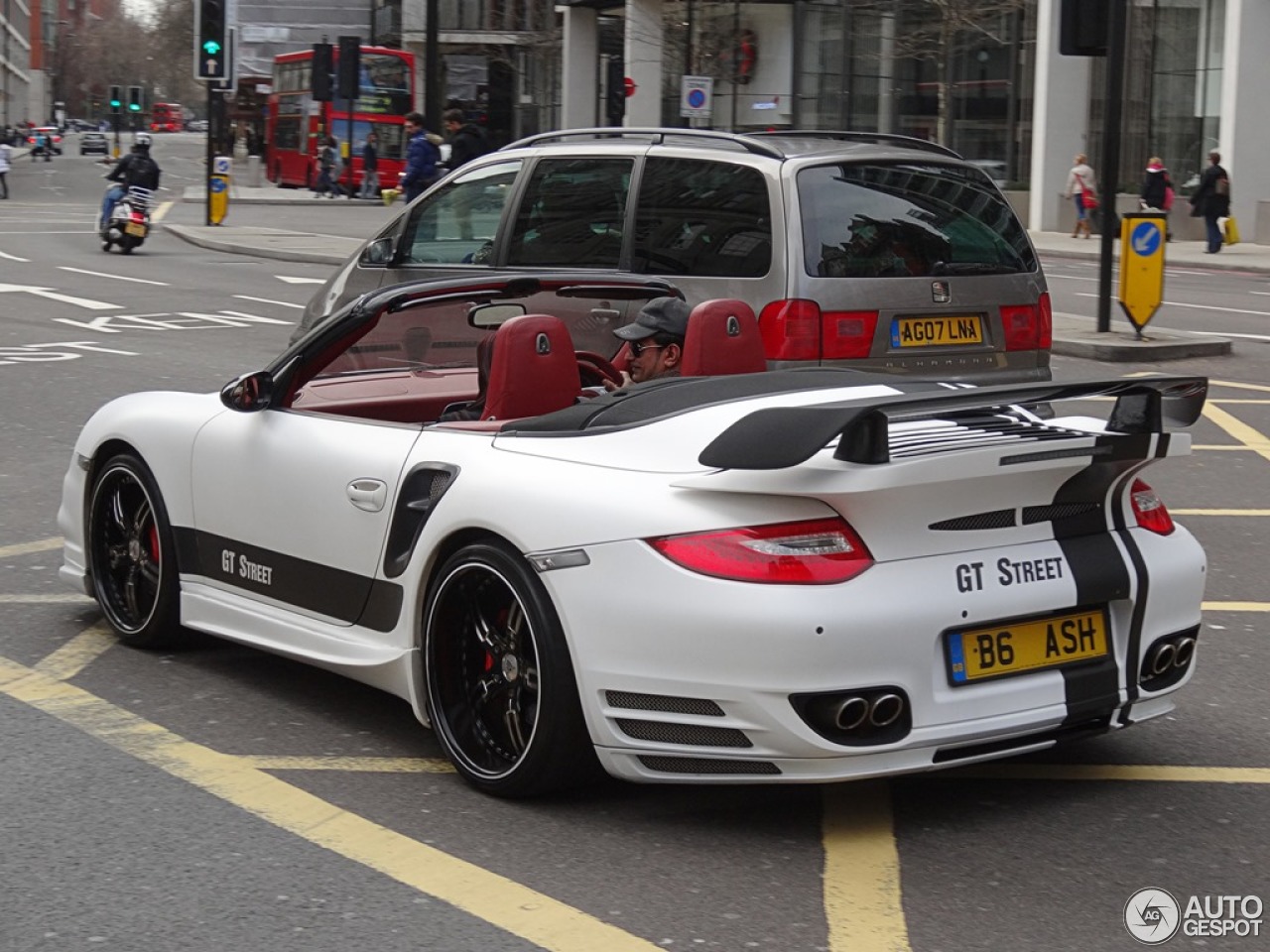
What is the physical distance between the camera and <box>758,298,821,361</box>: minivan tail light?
8.08 metres

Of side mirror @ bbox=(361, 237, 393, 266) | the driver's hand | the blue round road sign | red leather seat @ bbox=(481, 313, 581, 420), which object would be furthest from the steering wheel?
the blue round road sign

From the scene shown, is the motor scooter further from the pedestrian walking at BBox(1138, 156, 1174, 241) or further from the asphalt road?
the asphalt road

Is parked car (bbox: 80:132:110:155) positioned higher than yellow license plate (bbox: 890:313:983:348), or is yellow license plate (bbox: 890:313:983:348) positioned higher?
parked car (bbox: 80:132:110:155)

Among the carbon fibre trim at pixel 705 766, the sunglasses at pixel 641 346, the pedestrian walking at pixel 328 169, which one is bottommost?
the carbon fibre trim at pixel 705 766

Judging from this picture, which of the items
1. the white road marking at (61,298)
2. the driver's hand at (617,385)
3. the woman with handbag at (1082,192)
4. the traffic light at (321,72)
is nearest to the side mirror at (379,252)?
the driver's hand at (617,385)

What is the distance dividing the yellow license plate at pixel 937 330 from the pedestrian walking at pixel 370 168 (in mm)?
45817

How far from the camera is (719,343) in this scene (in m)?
5.55

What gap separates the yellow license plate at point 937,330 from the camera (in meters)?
8.33

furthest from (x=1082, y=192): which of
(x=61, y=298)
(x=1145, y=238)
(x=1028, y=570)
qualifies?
(x=1028, y=570)

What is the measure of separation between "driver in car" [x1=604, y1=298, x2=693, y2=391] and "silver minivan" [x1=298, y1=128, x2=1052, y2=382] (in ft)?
7.21

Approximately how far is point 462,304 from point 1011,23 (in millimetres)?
40872

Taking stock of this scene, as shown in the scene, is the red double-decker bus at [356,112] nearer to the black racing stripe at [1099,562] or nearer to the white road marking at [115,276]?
the white road marking at [115,276]

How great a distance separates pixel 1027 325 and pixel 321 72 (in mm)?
33375

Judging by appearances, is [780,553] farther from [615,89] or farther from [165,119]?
[165,119]
